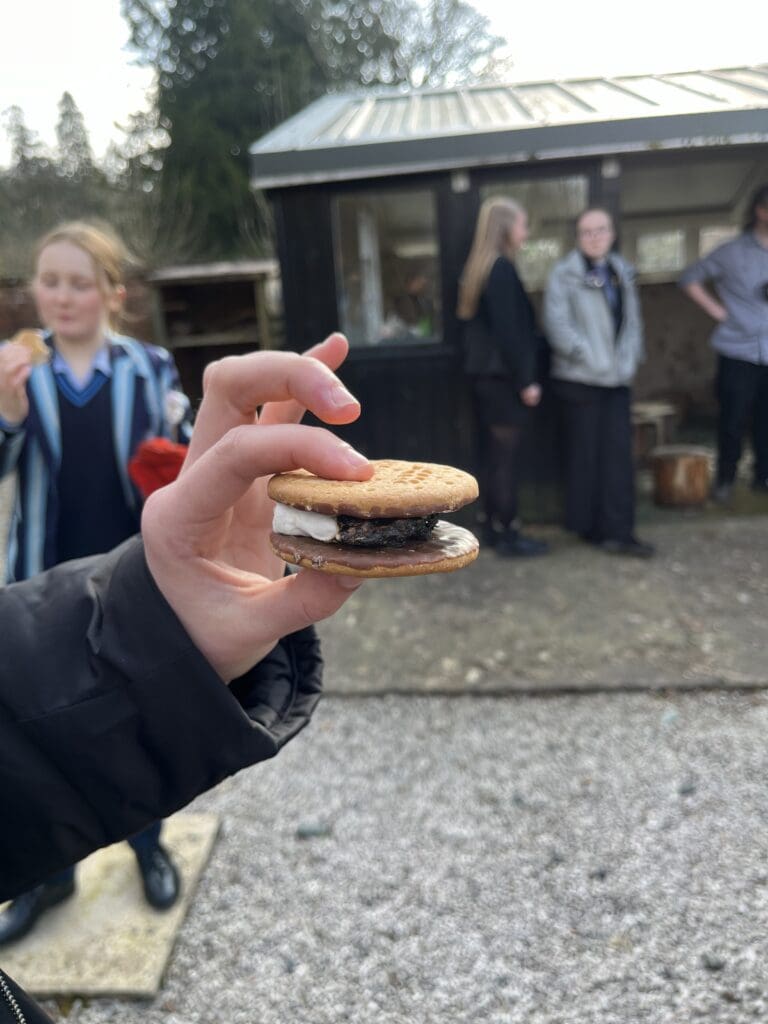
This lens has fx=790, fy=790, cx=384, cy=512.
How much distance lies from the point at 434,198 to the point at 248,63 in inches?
776

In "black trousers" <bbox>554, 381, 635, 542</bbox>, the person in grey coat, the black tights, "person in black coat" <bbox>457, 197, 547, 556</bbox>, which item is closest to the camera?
"person in black coat" <bbox>457, 197, 547, 556</bbox>

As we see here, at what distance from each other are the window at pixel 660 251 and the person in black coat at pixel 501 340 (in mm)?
4116

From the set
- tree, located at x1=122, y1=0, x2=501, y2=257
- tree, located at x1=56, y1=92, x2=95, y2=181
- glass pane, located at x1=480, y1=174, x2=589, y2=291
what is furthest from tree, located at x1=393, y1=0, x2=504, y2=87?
glass pane, located at x1=480, y1=174, x2=589, y2=291

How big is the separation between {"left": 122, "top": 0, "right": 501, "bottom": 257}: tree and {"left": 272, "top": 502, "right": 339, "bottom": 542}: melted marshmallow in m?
19.9

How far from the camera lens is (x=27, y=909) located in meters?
2.66

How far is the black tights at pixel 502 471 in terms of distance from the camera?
559 centimetres

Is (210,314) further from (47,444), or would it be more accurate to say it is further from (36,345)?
(47,444)

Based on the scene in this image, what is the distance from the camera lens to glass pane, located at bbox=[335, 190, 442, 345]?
6.05m

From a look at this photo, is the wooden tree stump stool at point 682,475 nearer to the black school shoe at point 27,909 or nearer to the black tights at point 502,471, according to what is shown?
the black tights at point 502,471

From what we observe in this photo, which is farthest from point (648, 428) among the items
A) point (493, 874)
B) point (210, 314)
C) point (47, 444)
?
point (47, 444)

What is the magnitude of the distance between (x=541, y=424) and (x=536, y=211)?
64.8 inches

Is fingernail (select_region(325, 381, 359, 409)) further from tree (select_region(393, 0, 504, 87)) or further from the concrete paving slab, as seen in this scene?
tree (select_region(393, 0, 504, 87))

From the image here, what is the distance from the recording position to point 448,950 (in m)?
2.48

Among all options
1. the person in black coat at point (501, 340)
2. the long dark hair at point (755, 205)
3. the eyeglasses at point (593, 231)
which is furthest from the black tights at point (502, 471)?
the long dark hair at point (755, 205)
